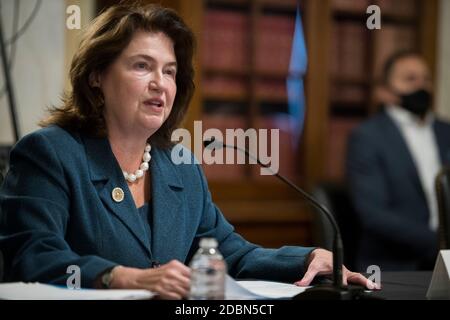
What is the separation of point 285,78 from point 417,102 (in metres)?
0.56

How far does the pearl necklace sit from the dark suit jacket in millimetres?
1624

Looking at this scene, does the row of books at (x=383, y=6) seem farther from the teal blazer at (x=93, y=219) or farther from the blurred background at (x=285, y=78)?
the teal blazer at (x=93, y=219)

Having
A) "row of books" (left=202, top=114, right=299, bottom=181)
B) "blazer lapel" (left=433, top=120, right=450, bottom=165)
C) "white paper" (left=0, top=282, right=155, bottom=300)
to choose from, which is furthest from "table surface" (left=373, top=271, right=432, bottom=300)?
"blazer lapel" (left=433, top=120, right=450, bottom=165)

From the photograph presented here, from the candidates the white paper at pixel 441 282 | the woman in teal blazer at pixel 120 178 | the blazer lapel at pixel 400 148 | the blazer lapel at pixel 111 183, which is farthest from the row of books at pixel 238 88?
the white paper at pixel 441 282

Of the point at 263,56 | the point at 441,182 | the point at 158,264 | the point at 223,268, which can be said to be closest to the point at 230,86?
the point at 263,56

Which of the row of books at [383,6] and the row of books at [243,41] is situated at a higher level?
the row of books at [383,6]

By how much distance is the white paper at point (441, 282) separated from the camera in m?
1.46

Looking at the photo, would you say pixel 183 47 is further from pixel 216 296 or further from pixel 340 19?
pixel 340 19

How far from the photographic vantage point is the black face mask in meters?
3.37

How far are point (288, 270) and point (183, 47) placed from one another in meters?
0.49

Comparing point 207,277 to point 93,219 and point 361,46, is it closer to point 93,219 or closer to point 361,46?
point 93,219

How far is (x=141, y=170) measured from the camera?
5.25ft
